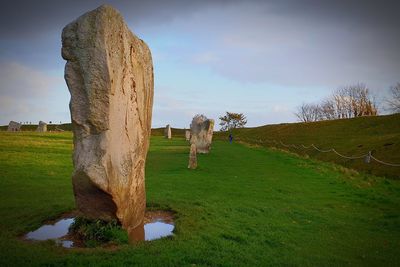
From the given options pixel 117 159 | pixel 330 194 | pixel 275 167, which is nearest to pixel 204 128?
pixel 275 167

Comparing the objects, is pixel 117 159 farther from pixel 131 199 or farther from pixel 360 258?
pixel 360 258

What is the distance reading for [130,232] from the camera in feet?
30.6

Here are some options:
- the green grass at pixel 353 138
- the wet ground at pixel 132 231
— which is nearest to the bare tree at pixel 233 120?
the green grass at pixel 353 138

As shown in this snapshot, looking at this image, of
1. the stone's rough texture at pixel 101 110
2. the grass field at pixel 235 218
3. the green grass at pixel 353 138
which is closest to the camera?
the grass field at pixel 235 218

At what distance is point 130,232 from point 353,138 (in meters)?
45.1

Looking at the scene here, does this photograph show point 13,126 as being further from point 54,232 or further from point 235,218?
point 235,218

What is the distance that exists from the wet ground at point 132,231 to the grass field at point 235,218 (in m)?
0.30

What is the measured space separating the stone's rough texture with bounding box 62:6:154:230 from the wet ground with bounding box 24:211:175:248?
0.43 metres

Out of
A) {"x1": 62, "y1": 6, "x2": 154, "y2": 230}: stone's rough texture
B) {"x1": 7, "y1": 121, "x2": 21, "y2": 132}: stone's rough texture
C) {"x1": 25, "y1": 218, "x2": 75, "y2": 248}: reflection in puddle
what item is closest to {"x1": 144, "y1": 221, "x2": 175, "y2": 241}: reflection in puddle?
{"x1": 62, "y1": 6, "x2": 154, "y2": 230}: stone's rough texture

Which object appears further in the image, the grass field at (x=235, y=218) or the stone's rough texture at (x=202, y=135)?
the stone's rough texture at (x=202, y=135)

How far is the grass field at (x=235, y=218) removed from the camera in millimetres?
7793

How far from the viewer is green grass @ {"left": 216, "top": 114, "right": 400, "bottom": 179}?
3206 cm

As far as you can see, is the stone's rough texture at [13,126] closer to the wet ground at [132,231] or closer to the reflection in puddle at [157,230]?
the wet ground at [132,231]

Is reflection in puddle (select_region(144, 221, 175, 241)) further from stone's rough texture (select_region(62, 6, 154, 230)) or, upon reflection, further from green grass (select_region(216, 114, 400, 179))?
green grass (select_region(216, 114, 400, 179))
